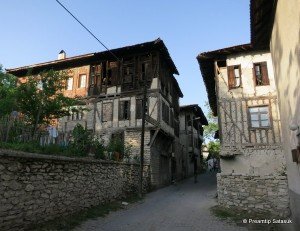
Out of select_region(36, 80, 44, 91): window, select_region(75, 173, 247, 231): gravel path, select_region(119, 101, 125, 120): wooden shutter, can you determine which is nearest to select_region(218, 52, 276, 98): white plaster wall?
select_region(75, 173, 247, 231): gravel path

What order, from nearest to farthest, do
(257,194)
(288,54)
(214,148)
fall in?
(288,54) → (257,194) → (214,148)

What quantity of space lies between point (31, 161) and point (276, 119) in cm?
1113

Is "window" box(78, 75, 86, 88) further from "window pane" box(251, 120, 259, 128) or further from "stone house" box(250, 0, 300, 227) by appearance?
"stone house" box(250, 0, 300, 227)

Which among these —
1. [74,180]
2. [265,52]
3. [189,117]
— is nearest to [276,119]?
[265,52]

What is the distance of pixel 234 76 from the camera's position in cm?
1496

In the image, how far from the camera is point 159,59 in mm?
20656

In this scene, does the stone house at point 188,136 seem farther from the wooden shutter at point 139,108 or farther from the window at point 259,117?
the window at point 259,117

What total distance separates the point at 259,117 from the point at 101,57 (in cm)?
1297

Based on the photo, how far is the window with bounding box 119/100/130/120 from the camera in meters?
20.1

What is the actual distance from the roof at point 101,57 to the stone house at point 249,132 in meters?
5.43

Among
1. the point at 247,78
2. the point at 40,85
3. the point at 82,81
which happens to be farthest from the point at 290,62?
the point at 82,81

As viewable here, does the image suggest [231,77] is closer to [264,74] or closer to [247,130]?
[264,74]

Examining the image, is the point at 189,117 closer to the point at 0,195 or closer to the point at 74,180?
the point at 74,180

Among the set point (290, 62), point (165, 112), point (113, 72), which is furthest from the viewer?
point (165, 112)
